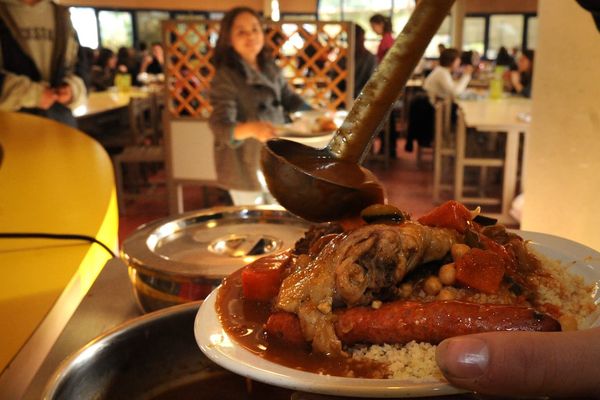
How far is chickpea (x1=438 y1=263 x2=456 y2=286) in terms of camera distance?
0.75 m

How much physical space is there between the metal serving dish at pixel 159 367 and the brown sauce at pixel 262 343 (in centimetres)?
14

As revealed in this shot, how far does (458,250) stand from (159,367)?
0.50 meters

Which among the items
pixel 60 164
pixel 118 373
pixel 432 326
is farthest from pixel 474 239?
pixel 60 164

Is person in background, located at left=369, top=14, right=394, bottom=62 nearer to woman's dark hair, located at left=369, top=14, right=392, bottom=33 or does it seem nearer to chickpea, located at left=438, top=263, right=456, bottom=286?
woman's dark hair, located at left=369, top=14, right=392, bottom=33

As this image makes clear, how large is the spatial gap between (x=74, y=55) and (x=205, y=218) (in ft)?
9.39

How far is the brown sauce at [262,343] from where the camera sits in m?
0.66

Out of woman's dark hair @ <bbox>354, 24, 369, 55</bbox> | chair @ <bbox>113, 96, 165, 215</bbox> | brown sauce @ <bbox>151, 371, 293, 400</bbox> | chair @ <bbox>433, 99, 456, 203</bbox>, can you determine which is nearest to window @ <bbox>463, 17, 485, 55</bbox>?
woman's dark hair @ <bbox>354, 24, 369, 55</bbox>

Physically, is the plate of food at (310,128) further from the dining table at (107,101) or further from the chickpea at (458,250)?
the dining table at (107,101)

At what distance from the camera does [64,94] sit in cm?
368

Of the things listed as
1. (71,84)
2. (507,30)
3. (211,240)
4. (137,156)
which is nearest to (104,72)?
(137,156)

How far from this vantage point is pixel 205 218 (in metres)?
1.45

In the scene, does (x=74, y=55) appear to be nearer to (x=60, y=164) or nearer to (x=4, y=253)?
(x=60, y=164)

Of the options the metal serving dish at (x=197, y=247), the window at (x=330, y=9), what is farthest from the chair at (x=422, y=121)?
the window at (x=330, y=9)

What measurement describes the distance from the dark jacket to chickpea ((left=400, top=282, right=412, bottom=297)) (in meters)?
2.52
